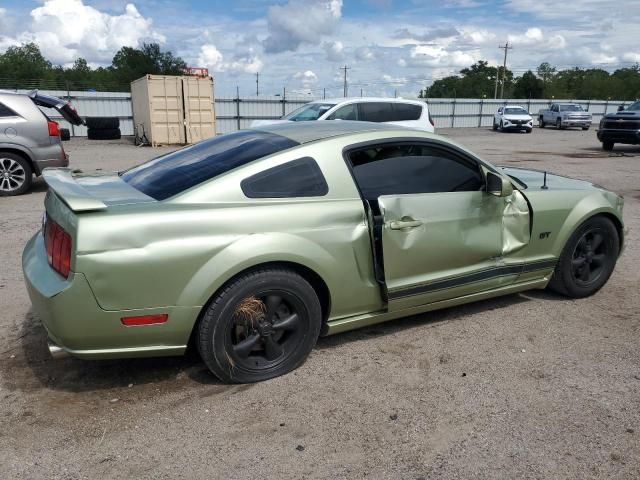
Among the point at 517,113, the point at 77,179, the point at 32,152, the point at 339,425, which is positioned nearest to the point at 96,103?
the point at 32,152

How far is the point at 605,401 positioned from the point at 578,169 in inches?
481

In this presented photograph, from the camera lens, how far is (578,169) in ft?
45.8

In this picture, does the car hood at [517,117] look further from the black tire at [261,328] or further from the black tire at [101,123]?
the black tire at [261,328]

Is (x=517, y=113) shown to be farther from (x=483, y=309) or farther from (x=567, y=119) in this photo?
(x=483, y=309)

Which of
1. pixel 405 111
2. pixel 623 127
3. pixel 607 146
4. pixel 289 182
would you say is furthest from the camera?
pixel 607 146

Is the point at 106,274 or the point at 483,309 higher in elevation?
the point at 106,274

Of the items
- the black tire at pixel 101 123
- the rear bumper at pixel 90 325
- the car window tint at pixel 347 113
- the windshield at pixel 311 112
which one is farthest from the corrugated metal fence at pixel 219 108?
the rear bumper at pixel 90 325

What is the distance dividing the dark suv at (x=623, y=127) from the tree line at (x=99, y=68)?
1777 inches

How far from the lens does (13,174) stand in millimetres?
9109

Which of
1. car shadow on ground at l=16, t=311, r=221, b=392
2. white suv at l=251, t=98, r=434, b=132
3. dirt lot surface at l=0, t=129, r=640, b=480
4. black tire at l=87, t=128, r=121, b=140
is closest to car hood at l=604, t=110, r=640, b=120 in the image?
white suv at l=251, t=98, r=434, b=132

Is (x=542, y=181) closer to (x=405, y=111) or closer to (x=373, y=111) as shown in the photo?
(x=373, y=111)

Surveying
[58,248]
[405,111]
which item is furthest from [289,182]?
[405,111]

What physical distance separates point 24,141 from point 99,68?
299ft

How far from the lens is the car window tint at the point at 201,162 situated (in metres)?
3.31
